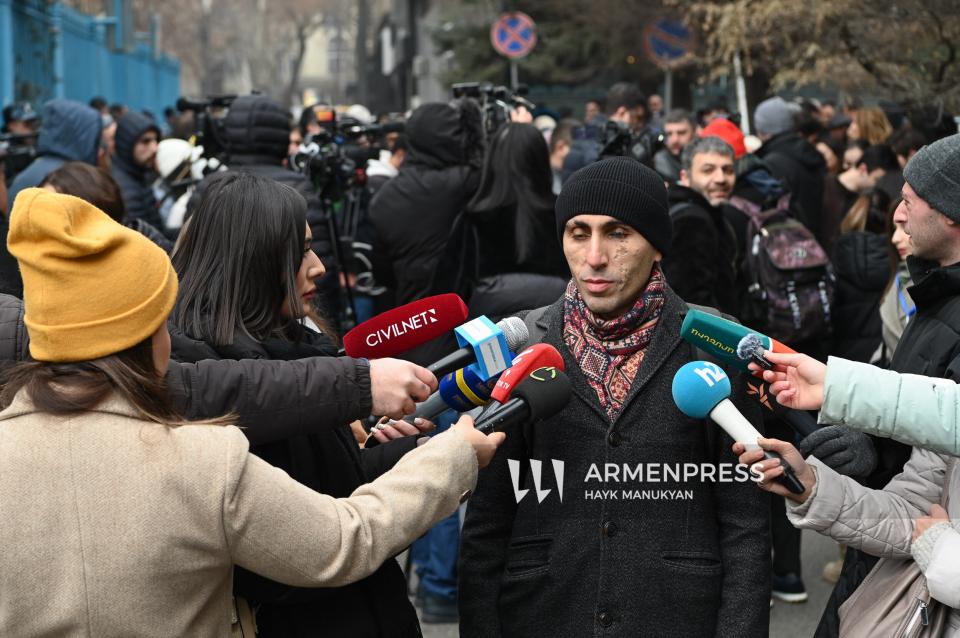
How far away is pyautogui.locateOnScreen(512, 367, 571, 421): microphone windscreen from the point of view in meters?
2.85

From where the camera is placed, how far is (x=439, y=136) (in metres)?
7.11

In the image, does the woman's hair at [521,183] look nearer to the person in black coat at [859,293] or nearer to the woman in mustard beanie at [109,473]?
the person in black coat at [859,293]

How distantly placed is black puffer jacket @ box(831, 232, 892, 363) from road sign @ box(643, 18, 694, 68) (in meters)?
11.2

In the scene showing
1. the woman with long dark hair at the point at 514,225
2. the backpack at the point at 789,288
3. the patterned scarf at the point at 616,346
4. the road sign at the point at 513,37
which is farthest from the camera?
the road sign at the point at 513,37

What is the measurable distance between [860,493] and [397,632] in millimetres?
1185

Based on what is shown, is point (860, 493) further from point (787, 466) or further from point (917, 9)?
point (917, 9)

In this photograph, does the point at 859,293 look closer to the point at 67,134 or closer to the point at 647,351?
the point at 647,351

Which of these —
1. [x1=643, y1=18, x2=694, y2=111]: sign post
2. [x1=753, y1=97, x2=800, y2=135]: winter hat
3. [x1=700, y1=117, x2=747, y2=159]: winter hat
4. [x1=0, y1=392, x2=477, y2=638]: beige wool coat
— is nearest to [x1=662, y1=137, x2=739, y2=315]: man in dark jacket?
[x1=700, y1=117, x2=747, y2=159]: winter hat

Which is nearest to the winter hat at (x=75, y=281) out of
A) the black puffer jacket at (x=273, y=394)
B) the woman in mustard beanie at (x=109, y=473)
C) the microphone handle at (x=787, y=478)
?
the woman in mustard beanie at (x=109, y=473)

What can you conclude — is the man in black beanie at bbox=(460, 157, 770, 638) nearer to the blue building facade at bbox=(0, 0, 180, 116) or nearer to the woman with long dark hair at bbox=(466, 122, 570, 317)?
the woman with long dark hair at bbox=(466, 122, 570, 317)

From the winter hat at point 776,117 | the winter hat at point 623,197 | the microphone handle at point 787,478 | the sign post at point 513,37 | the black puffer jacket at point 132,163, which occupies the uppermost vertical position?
the winter hat at point 623,197

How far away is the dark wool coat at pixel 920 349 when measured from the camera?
3.38m

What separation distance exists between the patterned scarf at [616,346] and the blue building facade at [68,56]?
1339 cm

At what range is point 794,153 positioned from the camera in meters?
9.07
